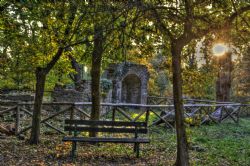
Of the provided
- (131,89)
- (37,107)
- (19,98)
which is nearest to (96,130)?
(37,107)

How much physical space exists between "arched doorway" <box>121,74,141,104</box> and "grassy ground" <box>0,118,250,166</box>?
1258 cm

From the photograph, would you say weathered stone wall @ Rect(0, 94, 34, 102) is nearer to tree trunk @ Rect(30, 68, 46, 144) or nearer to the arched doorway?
tree trunk @ Rect(30, 68, 46, 144)

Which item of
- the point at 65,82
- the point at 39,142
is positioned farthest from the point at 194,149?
the point at 65,82

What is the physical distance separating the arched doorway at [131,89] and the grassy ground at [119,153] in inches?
495

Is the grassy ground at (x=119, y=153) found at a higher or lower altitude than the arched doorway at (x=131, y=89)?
lower

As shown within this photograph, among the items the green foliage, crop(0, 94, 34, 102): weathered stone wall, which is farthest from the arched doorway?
crop(0, 94, 34, 102): weathered stone wall

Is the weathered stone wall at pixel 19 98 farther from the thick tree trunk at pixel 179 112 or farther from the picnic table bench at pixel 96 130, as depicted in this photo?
the thick tree trunk at pixel 179 112

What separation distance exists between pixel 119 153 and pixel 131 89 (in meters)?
15.3

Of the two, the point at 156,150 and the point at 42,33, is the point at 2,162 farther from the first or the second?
the point at 156,150

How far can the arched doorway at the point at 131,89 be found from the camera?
72.1 ft

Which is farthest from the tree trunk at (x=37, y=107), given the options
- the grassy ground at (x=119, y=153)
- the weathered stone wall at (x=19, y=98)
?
the weathered stone wall at (x=19, y=98)

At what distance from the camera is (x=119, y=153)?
7270 millimetres

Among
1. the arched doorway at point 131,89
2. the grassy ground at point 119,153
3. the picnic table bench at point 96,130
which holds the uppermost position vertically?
the arched doorway at point 131,89

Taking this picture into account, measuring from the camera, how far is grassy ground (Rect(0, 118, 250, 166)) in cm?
641
